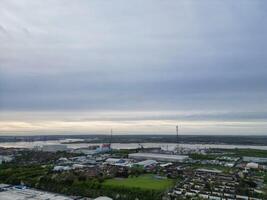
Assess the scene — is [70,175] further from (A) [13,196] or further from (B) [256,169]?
(B) [256,169]

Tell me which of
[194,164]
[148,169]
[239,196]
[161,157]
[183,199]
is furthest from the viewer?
[161,157]

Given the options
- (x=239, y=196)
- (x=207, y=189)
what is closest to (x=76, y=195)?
(x=207, y=189)

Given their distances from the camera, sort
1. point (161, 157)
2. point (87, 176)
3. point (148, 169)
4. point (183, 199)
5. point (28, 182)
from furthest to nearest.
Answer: point (161, 157) → point (148, 169) → point (87, 176) → point (28, 182) → point (183, 199)

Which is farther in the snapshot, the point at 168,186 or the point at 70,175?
the point at 70,175

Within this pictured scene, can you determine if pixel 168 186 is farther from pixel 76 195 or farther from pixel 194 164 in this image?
pixel 194 164

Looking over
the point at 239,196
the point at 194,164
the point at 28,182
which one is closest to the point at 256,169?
the point at 194,164

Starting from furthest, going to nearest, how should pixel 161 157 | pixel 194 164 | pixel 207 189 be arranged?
1. pixel 161 157
2. pixel 194 164
3. pixel 207 189
